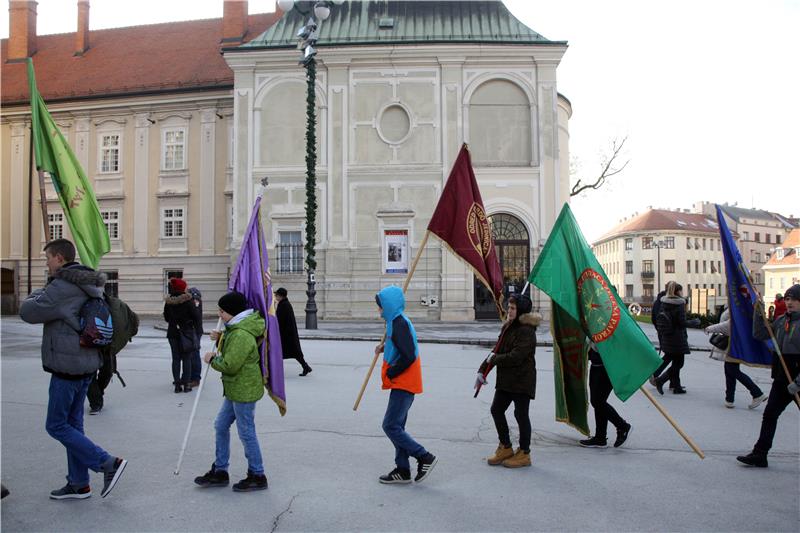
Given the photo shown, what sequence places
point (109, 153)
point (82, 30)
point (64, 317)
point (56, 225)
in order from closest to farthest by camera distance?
point (64, 317)
point (109, 153)
point (56, 225)
point (82, 30)

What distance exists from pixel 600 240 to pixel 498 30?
328 ft

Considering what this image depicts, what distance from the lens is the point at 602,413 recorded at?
744cm

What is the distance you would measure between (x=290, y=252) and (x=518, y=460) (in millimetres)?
24767

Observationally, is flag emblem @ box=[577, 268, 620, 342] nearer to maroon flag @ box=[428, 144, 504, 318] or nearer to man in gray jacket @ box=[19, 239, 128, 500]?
maroon flag @ box=[428, 144, 504, 318]

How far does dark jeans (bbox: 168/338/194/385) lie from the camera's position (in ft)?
34.7

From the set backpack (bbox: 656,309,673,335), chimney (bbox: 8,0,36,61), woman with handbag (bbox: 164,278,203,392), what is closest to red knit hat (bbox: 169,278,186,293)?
woman with handbag (bbox: 164,278,203,392)

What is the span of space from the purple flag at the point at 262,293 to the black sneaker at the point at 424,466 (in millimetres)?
1346

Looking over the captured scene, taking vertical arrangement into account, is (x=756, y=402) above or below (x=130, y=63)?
below

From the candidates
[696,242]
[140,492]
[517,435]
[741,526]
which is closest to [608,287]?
[517,435]

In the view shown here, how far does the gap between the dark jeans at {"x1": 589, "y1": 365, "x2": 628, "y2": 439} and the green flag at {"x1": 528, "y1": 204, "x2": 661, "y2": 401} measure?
0.53m

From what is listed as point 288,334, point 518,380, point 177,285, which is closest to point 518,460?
point 518,380

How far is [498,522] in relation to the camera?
16.3ft

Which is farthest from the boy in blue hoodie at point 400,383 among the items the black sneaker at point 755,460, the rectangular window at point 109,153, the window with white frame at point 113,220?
the rectangular window at point 109,153

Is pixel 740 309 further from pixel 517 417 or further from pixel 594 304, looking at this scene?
pixel 517 417
